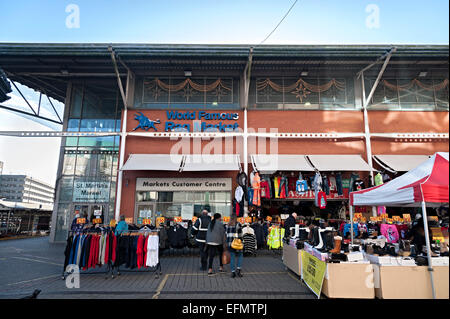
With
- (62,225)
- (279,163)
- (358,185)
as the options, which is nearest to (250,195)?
(279,163)

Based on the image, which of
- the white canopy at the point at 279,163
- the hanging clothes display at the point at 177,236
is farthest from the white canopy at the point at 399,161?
the hanging clothes display at the point at 177,236

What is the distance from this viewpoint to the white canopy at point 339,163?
1150 cm

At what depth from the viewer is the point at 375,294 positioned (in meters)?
4.24

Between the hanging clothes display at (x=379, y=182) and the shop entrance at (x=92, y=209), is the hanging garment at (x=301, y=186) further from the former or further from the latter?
the shop entrance at (x=92, y=209)

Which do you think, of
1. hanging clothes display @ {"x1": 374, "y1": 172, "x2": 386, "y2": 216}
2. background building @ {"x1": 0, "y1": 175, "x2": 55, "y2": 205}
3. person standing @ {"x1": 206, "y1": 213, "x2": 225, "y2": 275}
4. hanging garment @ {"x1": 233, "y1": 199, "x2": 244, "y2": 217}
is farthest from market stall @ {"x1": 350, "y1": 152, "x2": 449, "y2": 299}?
background building @ {"x1": 0, "y1": 175, "x2": 55, "y2": 205}

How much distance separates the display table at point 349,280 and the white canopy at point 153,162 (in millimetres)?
8029

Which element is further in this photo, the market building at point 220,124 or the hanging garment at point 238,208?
the market building at point 220,124

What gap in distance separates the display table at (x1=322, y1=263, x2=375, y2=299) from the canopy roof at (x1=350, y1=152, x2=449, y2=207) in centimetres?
124

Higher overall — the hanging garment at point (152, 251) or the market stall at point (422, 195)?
the market stall at point (422, 195)

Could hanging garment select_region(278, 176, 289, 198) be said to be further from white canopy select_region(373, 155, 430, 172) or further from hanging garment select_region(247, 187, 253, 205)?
white canopy select_region(373, 155, 430, 172)

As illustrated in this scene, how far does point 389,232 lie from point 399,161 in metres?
4.05

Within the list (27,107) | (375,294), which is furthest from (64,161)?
(375,294)

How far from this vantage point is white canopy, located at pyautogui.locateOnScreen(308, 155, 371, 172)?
11500mm
